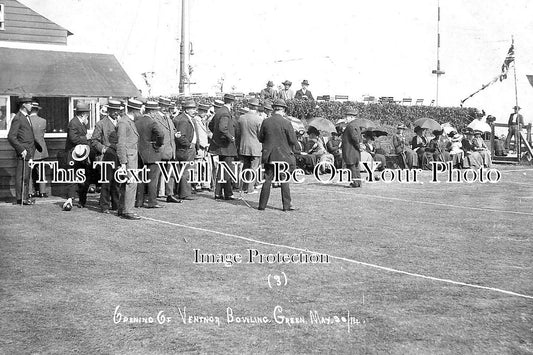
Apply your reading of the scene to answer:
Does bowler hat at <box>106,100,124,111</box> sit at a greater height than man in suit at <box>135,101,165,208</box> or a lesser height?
greater

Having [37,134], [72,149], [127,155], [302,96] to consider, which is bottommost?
[127,155]

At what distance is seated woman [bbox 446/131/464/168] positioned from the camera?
81.0 ft

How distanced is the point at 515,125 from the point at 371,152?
8823 mm

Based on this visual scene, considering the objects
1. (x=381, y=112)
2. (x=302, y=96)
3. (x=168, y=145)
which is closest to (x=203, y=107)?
(x=168, y=145)

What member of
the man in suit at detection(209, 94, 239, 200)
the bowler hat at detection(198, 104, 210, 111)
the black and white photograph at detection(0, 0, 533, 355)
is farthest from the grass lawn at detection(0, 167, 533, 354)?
the bowler hat at detection(198, 104, 210, 111)

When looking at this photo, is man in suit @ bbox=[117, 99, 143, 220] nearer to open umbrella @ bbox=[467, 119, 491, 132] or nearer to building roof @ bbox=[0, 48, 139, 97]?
building roof @ bbox=[0, 48, 139, 97]

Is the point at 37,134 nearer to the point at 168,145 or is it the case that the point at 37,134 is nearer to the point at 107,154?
the point at 107,154

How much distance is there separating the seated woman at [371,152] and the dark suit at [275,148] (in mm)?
8243

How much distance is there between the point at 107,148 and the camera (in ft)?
45.9

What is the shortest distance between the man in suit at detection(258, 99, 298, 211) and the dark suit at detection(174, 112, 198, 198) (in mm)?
2077

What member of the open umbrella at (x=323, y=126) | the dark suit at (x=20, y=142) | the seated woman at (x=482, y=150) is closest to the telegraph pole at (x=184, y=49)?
the open umbrella at (x=323, y=126)

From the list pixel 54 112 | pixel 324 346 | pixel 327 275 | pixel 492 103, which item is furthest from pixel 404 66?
pixel 324 346

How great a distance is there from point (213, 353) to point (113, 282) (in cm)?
267

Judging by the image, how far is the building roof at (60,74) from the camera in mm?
16008
